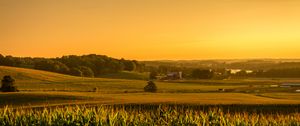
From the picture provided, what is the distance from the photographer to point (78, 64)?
151 metres

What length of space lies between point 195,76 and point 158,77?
399 inches

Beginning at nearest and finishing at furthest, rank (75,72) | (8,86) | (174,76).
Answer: (8,86) < (75,72) < (174,76)

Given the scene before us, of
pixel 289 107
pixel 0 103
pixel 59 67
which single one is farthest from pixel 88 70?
pixel 289 107

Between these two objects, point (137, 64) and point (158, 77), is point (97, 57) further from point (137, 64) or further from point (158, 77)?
point (158, 77)

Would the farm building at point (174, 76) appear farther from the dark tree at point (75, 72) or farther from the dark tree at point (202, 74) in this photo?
the dark tree at point (75, 72)

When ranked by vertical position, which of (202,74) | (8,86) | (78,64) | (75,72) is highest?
(78,64)

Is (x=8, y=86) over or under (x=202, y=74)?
under

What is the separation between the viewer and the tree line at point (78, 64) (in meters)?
141

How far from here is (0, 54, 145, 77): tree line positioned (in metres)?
141

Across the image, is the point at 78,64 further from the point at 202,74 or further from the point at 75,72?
the point at 202,74

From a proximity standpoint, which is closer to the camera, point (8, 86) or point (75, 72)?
point (8, 86)

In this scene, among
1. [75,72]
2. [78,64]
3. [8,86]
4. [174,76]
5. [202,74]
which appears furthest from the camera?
[78,64]

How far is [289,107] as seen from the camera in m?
49.3

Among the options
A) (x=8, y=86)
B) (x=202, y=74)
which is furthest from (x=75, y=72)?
(x=8, y=86)
